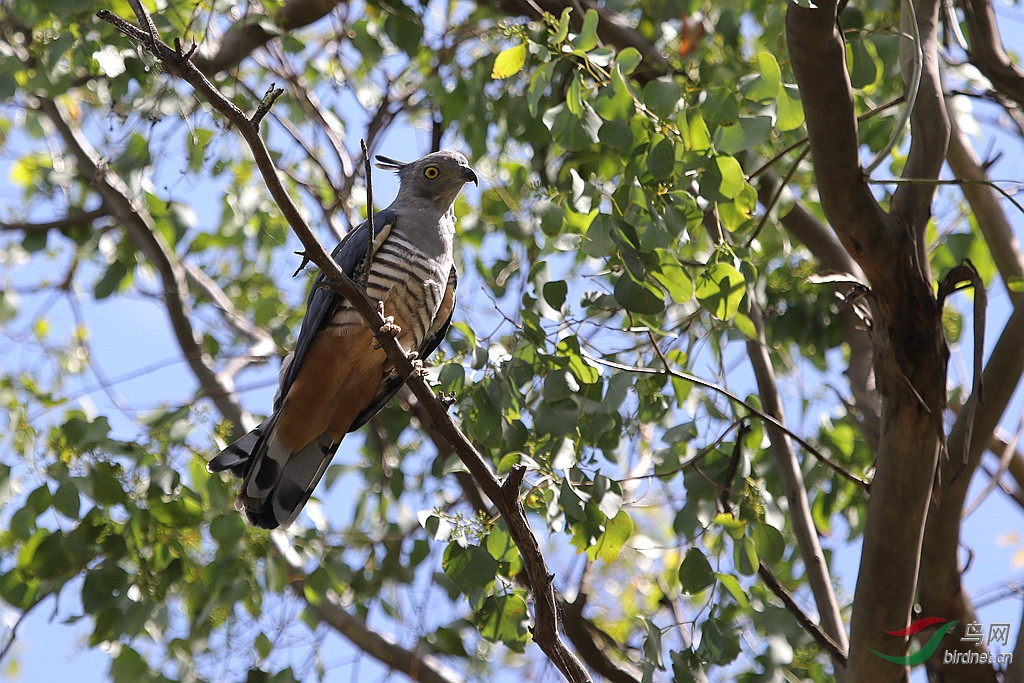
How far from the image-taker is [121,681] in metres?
3.47

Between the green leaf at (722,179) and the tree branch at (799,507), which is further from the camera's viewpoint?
the tree branch at (799,507)

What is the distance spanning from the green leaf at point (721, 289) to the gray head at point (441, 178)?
1.32 metres

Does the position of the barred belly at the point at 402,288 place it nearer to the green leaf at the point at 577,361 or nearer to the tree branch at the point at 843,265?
the green leaf at the point at 577,361

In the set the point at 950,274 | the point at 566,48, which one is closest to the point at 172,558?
the point at 566,48


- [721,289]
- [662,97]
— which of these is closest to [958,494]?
[721,289]

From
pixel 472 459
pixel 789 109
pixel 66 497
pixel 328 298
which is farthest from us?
pixel 328 298

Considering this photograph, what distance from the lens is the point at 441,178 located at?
380 centimetres

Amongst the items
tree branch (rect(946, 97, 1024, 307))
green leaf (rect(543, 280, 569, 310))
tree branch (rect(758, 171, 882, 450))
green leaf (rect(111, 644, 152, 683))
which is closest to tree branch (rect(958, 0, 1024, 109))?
tree branch (rect(946, 97, 1024, 307))

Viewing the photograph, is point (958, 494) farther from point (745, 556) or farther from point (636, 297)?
point (636, 297)

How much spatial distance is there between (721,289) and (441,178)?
59.4 inches

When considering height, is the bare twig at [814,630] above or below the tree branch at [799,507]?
below

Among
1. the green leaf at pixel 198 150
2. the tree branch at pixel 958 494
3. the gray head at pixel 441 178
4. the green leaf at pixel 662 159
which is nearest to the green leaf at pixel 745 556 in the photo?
the tree branch at pixel 958 494

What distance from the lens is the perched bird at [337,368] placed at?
3391 mm

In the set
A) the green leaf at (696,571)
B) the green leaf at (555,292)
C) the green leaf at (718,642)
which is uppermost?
the green leaf at (555,292)
